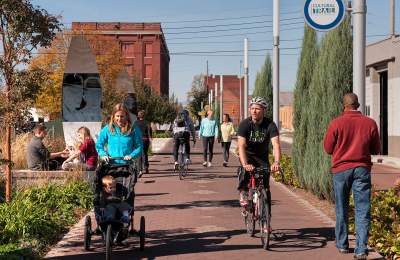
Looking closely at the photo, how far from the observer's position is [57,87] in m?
41.4

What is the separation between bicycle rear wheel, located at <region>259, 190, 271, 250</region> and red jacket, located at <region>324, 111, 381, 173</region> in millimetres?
993

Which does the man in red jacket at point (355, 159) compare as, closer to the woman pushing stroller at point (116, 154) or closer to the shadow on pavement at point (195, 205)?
the woman pushing stroller at point (116, 154)

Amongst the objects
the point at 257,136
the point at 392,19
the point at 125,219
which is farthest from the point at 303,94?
the point at 392,19

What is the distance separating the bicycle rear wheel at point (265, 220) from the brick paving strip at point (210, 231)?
4.6 inches

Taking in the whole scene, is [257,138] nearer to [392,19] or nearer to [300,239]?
[300,239]

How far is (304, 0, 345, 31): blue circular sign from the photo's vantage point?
359 inches

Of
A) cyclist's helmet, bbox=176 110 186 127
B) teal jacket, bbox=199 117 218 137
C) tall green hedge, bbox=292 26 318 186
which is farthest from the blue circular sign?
teal jacket, bbox=199 117 218 137

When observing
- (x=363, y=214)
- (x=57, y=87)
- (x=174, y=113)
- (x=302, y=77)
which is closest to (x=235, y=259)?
(x=363, y=214)

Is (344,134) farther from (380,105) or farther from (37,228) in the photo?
(380,105)

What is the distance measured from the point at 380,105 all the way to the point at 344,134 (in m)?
26.0

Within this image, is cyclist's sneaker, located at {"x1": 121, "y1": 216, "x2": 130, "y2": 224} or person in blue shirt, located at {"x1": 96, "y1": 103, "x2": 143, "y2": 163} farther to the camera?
person in blue shirt, located at {"x1": 96, "y1": 103, "x2": 143, "y2": 163}

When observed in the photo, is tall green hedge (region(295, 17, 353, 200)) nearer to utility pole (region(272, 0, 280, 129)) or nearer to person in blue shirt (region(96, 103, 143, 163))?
person in blue shirt (region(96, 103, 143, 163))

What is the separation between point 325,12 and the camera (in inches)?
360

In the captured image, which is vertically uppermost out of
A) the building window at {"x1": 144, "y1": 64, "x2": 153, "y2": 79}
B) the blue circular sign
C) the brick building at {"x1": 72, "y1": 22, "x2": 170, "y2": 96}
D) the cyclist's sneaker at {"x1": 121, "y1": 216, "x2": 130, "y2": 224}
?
the brick building at {"x1": 72, "y1": 22, "x2": 170, "y2": 96}
